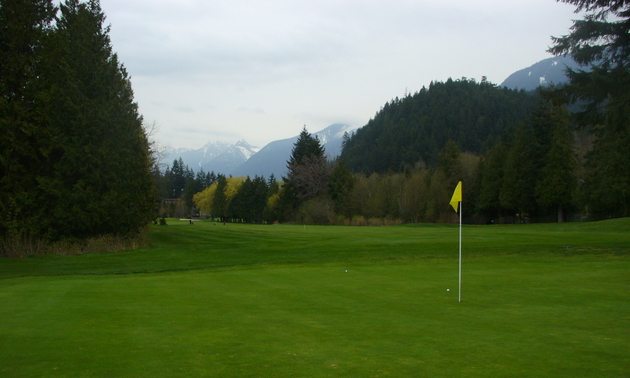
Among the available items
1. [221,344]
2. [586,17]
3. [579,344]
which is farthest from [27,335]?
[586,17]

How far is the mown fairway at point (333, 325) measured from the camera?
5824 millimetres

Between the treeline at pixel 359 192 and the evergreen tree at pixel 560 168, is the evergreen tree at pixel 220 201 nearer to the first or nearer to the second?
the treeline at pixel 359 192

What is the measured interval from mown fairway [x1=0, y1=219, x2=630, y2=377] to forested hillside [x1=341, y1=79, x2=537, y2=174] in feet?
380

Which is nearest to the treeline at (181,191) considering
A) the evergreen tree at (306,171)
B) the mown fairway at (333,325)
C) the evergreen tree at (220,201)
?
the evergreen tree at (220,201)

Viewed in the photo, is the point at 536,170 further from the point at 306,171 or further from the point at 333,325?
the point at 333,325

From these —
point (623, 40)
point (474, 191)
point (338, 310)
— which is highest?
point (623, 40)

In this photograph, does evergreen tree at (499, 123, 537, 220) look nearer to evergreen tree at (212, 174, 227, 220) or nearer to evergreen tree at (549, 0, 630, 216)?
evergreen tree at (549, 0, 630, 216)

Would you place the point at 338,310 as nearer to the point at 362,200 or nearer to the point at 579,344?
the point at 579,344

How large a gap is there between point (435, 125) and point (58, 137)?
428 feet

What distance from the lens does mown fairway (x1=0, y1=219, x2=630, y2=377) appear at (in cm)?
582

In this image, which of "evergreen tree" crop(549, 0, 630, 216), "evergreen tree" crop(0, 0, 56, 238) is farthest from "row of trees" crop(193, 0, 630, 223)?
"evergreen tree" crop(0, 0, 56, 238)

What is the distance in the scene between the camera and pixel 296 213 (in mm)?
86375

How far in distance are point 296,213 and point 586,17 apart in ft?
221

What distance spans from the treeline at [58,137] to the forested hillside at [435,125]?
10262cm
